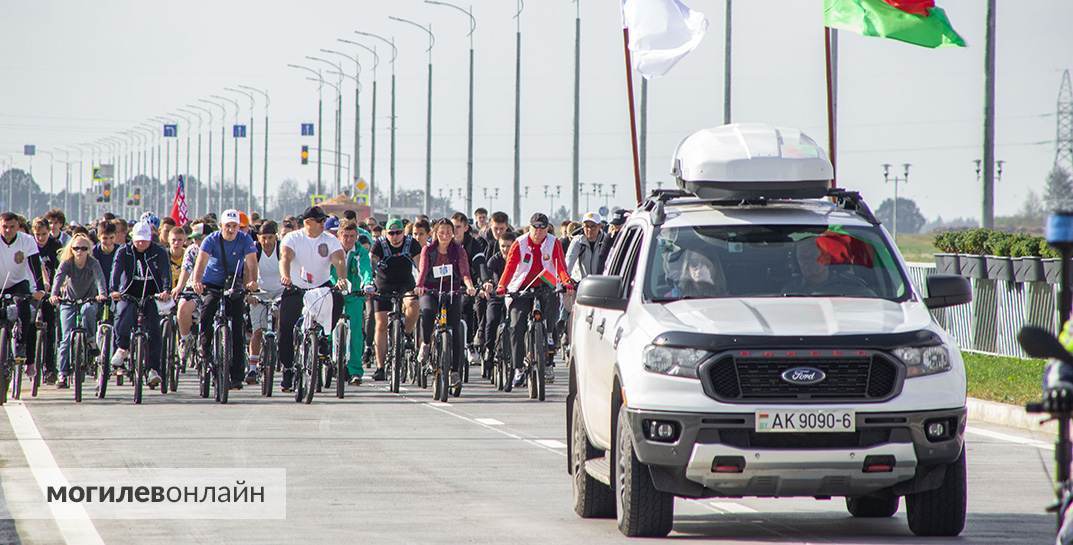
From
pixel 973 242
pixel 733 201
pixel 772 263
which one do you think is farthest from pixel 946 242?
pixel 772 263

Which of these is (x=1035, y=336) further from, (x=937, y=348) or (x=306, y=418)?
(x=306, y=418)

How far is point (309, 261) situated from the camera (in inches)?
814

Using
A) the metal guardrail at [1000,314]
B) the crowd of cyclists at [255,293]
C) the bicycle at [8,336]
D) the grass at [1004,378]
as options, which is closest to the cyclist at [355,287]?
the crowd of cyclists at [255,293]

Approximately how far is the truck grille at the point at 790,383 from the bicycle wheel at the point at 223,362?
1149cm

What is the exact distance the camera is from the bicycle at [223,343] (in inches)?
800

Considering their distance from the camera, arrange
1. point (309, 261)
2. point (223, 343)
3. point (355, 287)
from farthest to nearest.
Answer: point (355, 287) < point (309, 261) < point (223, 343)

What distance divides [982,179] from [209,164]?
10277 cm

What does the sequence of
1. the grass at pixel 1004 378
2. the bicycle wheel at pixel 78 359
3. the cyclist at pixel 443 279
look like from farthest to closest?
1. the cyclist at pixel 443 279
2. the bicycle wheel at pixel 78 359
3. the grass at pixel 1004 378

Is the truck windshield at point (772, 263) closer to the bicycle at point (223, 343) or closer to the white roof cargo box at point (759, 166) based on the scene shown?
the white roof cargo box at point (759, 166)

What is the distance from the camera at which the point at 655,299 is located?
10328 mm

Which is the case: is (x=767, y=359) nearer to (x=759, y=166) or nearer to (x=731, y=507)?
(x=759, y=166)

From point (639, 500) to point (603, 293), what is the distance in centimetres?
109

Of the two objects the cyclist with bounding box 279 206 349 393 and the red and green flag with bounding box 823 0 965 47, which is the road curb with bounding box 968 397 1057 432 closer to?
the red and green flag with bounding box 823 0 965 47

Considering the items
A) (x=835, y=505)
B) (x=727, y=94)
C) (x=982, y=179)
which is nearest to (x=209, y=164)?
(x=727, y=94)
